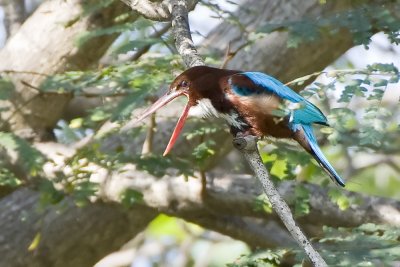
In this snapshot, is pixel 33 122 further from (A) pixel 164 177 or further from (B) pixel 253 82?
(B) pixel 253 82

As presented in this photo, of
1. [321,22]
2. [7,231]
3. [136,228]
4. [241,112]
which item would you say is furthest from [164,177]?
[241,112]

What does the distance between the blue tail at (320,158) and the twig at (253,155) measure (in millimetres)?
408

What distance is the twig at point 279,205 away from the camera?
8.50 ft

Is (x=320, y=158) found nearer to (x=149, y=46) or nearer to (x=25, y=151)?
(x=25, y=151)

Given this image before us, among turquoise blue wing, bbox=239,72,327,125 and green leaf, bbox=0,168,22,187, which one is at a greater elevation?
turquoise blue wing, bbox=239,72,327,125

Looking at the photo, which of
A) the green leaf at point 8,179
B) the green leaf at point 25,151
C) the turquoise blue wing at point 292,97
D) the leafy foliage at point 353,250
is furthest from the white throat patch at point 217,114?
the green leaf at point 8,179

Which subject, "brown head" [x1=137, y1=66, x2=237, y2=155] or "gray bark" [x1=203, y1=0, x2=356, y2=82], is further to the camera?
"gray bark" [x1=203, y1=0, x2=356, y2=82]

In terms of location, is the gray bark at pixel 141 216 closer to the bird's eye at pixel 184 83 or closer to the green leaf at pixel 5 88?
the green leaf at pixel 5 88

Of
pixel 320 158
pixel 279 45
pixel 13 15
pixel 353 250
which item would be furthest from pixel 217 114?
pixel 13 15

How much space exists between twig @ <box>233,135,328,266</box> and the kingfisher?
1.10 feet

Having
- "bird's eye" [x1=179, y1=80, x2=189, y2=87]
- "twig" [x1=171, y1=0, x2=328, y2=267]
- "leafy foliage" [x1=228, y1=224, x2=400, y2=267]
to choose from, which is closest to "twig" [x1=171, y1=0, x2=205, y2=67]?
"twig" [x1=171, y1=0, x2=328, y2=267]

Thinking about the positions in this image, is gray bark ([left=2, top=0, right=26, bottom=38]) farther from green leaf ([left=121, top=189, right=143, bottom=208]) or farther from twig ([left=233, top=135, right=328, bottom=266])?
twig ([left=233, top=135, right=328, bottom=266])

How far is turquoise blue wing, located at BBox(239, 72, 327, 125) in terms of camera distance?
10.5 feet

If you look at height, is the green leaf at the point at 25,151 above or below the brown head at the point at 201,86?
below
